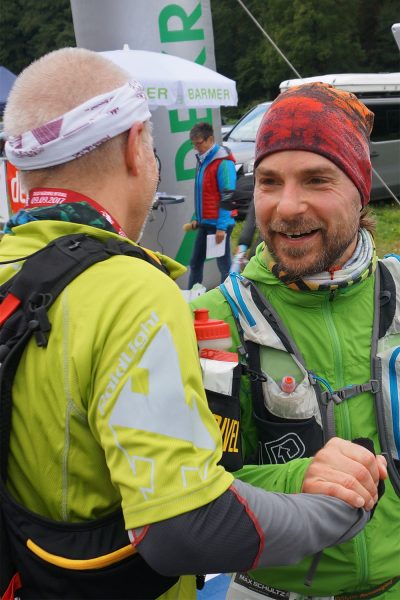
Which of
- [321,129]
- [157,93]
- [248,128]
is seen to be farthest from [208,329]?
[248,128]

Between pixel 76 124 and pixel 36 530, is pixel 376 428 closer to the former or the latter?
pixel 36 530

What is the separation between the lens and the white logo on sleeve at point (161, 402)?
3.93 feet

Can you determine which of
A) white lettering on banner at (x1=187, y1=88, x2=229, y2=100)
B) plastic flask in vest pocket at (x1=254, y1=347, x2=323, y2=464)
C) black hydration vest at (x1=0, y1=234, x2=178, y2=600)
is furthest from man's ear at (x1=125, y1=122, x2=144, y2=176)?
white lettering on banner at (x1=187, y1=88, x2=229, y2=100)

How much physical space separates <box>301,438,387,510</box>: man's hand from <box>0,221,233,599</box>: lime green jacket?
0.25m

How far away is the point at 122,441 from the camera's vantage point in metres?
1.19

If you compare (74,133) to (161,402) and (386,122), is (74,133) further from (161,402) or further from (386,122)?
(386,122)

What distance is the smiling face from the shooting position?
68.6 inches

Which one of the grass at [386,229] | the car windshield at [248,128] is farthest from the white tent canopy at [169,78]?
the car windshield at [248,128]

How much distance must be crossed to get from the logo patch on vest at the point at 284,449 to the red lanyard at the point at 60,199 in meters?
0.62

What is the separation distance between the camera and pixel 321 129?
5.73 feet

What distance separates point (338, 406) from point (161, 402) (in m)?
0.65

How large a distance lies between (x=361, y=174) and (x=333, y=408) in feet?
1.83

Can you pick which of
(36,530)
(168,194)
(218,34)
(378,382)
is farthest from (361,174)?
(218,34)

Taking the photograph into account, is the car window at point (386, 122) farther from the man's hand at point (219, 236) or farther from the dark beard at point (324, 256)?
the dark beard at point (324, 256)
